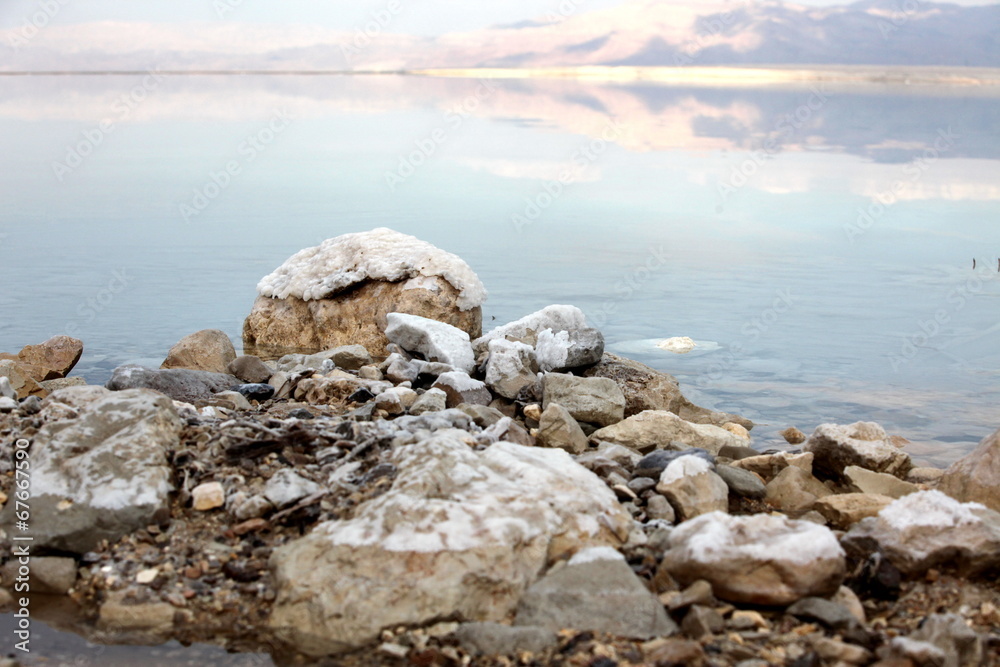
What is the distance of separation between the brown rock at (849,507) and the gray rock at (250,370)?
4238 millimetres

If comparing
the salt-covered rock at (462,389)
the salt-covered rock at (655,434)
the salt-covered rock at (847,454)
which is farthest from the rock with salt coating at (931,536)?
the salt-covered rock at (462,389)

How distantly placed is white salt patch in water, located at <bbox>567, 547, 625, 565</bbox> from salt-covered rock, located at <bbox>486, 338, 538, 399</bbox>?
297 centimetres

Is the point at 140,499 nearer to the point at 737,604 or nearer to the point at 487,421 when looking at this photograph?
the point at 487,421

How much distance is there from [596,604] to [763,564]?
685mm

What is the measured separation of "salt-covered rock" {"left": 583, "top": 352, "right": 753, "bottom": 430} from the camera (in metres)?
7.02

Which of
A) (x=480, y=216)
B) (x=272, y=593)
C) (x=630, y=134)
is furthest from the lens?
(x=630, y=134)

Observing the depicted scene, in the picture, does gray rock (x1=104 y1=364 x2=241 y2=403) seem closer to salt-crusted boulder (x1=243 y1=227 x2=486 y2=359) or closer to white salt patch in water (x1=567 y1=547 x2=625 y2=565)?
salt-crusted boulder (x1=243 y1=227 x2=486 y2=359)

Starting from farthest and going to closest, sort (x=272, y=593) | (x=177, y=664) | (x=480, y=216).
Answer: (x=480, y=216)
(x=272, y=593)
(x=177, y=664)

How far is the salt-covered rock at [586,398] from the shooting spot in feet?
21.1

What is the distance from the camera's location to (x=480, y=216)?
14.5m

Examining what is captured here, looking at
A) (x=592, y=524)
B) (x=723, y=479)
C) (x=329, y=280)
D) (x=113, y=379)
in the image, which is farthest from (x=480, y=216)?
(x=592, y=524)

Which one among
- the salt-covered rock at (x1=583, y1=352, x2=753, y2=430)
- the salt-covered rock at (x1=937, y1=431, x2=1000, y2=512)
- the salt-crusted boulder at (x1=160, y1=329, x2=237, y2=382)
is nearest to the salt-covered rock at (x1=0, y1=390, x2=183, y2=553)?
the salt-crusted boulder at (x1=160, y1=329, x2=237, y2=382)

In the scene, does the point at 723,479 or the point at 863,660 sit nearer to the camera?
the point at 863,660

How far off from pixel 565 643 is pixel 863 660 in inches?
41.5
